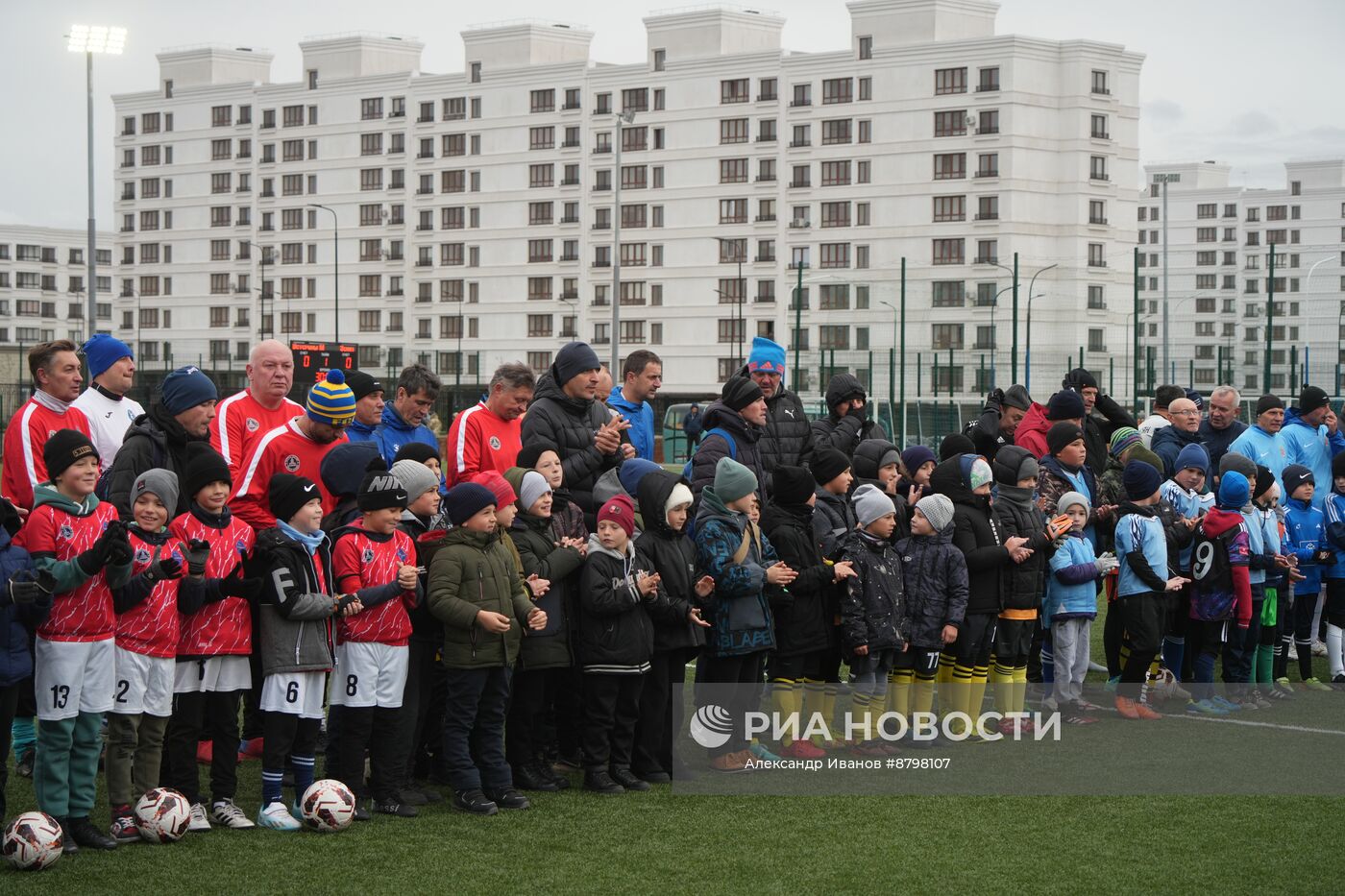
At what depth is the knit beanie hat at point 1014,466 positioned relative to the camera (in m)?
9.33

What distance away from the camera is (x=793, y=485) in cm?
838

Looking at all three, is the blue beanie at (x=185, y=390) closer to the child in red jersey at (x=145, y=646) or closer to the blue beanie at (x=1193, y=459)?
the child in red jersey at (x=145, y=646)

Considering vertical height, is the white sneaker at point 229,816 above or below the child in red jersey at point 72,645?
below

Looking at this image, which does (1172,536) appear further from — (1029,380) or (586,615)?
(1029,380)

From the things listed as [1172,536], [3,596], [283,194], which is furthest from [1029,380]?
[283,194]

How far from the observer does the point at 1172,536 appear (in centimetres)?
995

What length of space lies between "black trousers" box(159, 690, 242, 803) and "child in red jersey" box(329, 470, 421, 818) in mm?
446

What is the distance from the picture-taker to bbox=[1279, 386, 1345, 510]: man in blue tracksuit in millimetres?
11789

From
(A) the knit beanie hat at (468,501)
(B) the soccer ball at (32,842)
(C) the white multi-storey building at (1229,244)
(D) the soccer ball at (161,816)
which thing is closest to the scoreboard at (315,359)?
(A) the knit beanie hat at (468,501)

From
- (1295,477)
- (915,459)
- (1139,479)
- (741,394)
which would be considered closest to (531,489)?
(741,394)

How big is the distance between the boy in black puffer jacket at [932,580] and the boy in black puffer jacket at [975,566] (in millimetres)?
218

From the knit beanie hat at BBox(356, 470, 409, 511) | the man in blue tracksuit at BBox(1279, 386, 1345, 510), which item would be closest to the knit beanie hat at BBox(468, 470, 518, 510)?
the knit beanie hat at BBox(356, 470, 409, 511)

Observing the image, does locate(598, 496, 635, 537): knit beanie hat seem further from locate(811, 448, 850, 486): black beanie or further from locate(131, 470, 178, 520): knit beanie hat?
locate(131, 470, 178, 520): knit beanie hat

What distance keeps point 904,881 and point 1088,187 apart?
6915 cm
